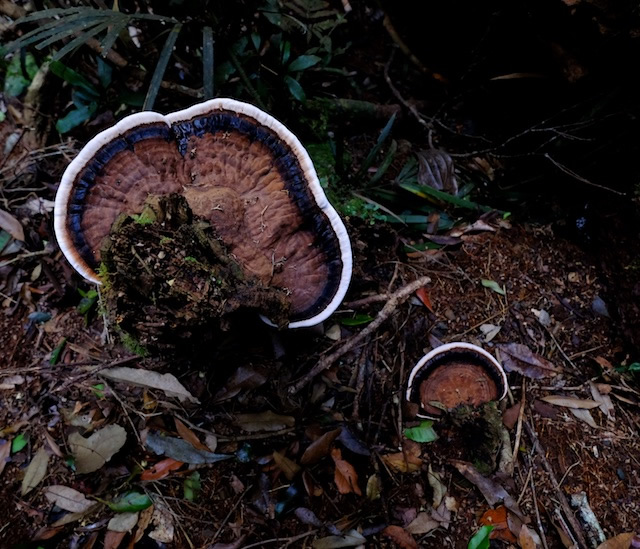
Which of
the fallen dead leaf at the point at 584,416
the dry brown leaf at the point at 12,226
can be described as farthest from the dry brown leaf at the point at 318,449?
the dry brown leaf at the point at 12,226

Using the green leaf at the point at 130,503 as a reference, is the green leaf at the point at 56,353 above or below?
above

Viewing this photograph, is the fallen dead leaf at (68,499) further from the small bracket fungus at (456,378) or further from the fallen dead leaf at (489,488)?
the fallen dead leaf at (489,488)

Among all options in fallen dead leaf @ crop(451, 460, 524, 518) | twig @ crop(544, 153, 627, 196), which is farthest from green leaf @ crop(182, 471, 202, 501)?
twig @ crop(544, 153, 627, 196)

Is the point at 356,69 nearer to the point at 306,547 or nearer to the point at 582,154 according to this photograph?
the point at 582,154

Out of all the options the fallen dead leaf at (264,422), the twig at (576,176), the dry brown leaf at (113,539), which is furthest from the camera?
the twig at (576,176)

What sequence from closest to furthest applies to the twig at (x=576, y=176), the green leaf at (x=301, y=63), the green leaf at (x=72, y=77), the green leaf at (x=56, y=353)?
the green leaf at (x=56, y=353), the twig at (x=576, y=176), the green leaf at (x=72, y=77), the green leaf at (x=301, y=63)

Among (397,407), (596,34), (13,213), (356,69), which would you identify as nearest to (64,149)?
(13,213)
